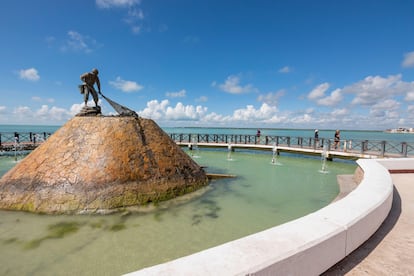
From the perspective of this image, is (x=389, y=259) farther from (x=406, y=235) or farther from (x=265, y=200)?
(x=265, y=200)

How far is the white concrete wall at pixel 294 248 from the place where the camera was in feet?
5.05

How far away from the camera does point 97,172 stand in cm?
641

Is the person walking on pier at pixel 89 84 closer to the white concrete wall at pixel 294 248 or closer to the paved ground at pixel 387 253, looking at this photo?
the white concrete wall at pixel 294 248

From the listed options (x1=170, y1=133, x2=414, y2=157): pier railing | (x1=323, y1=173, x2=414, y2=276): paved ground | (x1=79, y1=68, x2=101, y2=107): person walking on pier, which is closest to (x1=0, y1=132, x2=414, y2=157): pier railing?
(x1=170, y1=133, x2=414, y2=157): pier railing

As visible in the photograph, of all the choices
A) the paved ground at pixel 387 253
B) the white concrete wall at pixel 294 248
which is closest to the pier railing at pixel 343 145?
the paved ground at pixel 387 253

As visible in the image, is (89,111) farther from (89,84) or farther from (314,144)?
(314,144)

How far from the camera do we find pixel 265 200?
744 centimetres

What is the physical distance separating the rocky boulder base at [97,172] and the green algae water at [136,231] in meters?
0.46

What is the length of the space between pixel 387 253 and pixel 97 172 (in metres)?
7.32

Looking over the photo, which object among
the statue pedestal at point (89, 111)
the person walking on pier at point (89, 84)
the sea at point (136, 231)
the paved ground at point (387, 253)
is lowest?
the sea at point (136, 231)

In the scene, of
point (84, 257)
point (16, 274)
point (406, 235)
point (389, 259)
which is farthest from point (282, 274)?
point (16, 274)

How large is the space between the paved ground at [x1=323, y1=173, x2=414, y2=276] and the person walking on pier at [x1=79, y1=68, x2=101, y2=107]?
9.86 meters

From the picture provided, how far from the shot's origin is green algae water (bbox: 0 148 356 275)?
3816 mm

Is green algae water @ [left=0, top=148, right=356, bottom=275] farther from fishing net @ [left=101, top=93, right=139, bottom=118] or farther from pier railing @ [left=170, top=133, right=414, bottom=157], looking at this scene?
pier railing @ [left=170, top=133, right=414, bottom=157]
